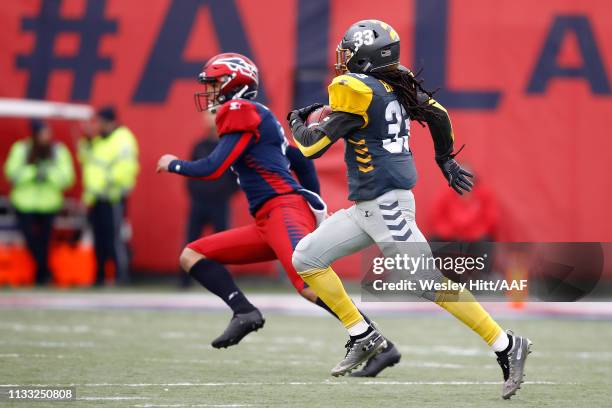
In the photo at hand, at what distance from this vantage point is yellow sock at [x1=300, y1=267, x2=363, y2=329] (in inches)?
282

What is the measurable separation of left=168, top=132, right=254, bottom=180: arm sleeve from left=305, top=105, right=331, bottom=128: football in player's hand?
0.72 m

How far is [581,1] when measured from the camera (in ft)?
48.0

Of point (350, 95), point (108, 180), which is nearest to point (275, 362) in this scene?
point (350, 95)

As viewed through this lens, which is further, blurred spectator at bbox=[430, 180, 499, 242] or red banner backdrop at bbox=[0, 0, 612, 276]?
red banner backdrop at bbox=[0, 0, 612, 276]

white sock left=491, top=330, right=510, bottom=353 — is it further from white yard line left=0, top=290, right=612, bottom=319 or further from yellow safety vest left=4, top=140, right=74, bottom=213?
yellow safety vest left=4, top=140, right=74, bottom=213

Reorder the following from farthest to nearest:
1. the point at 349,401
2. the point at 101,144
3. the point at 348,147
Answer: the point at 101,144 < the point at 348,147 < the point at 349,401

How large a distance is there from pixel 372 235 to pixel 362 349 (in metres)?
0.71

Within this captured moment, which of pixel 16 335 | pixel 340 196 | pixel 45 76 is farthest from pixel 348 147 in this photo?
pixel 45 76

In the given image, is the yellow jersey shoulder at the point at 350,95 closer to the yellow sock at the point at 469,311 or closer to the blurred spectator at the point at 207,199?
the yellow sock at the point at 469,311

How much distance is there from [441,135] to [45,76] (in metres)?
8.87

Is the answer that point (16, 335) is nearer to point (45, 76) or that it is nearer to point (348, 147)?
point (348, 147)

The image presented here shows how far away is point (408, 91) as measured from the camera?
7020mm

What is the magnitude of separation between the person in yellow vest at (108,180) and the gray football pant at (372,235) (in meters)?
7.48

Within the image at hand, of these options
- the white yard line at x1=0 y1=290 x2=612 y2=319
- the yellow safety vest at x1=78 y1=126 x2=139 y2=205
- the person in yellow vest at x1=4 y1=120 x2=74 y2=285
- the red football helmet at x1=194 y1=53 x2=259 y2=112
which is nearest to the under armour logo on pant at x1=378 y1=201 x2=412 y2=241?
the red football helmet at x1=194 y1=53 x2=259 y2=112
